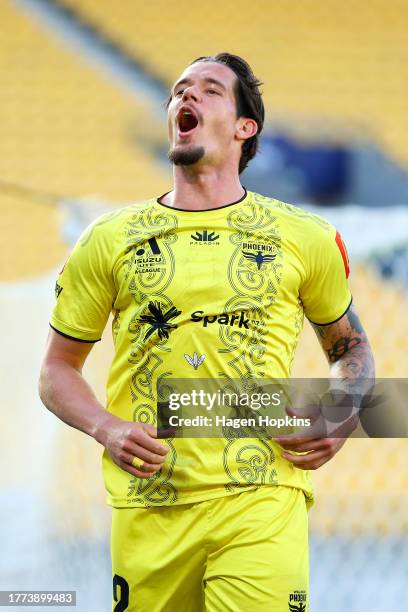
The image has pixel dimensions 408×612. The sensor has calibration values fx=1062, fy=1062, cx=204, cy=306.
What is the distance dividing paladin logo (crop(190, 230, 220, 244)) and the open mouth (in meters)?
0.30

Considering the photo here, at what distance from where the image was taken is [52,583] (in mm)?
4668

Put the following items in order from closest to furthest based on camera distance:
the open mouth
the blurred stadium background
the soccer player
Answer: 1. the soccer player
2. the open mouth
3. the blurred stadium background

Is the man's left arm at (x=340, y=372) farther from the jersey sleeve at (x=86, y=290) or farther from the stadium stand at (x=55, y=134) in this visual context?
the stadium stand at (x=55, y=134)

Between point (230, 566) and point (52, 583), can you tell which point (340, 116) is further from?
point (230, 566)

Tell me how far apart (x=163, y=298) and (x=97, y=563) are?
254 cm

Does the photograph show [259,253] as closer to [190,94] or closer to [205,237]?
[205,237]

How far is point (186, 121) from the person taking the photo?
254 cm

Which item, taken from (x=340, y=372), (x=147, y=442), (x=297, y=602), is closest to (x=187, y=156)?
(x=340, y=372)

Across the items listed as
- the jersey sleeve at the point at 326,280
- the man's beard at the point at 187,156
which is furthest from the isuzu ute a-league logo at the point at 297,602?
the man's beard at the point at 187,156

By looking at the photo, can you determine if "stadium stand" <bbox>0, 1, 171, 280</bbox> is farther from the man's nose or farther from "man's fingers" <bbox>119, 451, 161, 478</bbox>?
"man's fingers" <bbox>119, 451, 161, 478</bbox>

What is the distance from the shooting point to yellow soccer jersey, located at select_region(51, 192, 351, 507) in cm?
223

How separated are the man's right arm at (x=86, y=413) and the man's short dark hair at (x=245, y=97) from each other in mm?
647

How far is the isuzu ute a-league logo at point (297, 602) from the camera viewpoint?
215cm

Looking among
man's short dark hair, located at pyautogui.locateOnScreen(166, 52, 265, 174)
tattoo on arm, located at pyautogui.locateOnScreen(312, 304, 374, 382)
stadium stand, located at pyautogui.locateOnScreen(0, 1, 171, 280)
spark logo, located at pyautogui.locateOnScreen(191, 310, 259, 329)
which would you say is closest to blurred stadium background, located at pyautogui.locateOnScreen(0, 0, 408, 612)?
stadium stand, located at pyautogui.locateOnScreen(0, 1, 171, 280)
